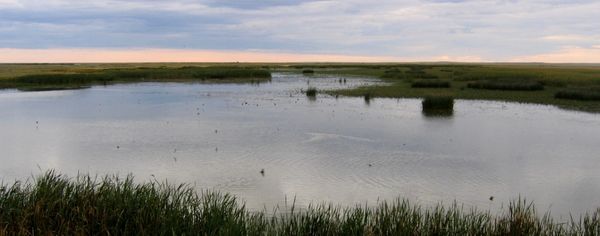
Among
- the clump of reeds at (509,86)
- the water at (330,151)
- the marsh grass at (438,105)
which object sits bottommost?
the water at (330,151)

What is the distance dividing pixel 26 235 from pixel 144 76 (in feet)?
184

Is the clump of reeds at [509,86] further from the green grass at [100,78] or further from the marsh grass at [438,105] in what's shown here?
the green grass at [100,78]

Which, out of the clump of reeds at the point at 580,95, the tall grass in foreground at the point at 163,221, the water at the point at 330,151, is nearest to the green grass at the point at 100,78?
the water at the point at 330,151

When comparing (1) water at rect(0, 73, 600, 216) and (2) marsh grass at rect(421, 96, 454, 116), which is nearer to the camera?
(1) water at rect(0, 73, 600, 216)

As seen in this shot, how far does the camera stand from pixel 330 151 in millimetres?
14477

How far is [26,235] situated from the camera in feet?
19.7

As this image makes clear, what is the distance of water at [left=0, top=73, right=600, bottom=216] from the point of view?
10469 millimetres

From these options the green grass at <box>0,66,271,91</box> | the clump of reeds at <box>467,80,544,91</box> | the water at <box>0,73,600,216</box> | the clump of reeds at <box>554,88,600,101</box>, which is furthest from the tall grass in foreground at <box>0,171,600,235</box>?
the green grass at <box>0,66,271,91</box>

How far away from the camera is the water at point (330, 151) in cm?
1047

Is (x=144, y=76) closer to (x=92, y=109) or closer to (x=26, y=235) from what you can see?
(x=92, y=109)

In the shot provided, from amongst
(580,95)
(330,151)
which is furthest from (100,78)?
(330,151)

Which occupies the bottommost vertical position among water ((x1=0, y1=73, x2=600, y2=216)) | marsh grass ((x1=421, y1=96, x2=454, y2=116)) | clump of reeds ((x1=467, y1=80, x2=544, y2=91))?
water ((x1=0, y1=73, x2=600, y2=216))

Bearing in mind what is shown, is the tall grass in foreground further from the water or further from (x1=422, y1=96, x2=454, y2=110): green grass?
(x1=422, y1=96, x2=454, y2=110): green grass

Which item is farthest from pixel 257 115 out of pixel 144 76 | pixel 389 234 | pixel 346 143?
pixel 144 76
